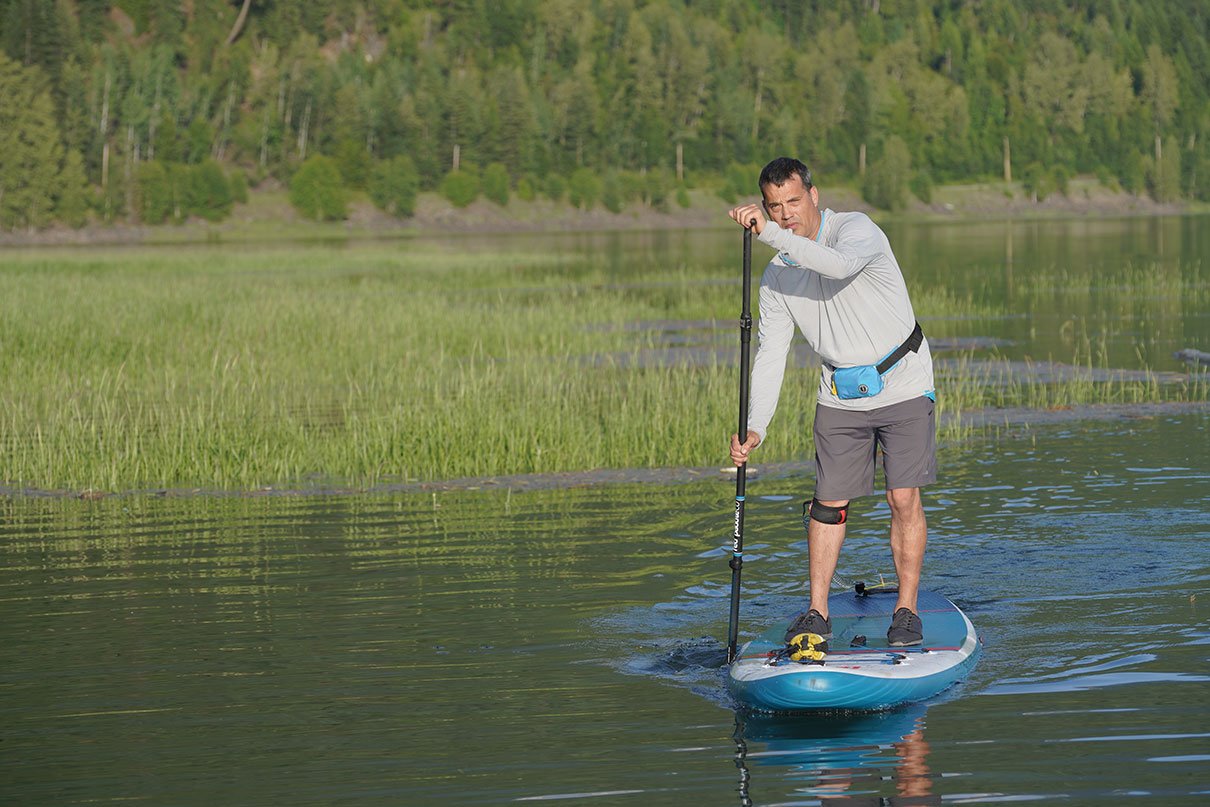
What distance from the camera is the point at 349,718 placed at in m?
8.53

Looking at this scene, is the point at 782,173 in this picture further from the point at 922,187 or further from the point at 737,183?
the point at 922,187

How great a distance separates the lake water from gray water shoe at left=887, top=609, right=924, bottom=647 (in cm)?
38

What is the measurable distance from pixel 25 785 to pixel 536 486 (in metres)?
8.96

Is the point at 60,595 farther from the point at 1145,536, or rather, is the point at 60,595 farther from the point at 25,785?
the point at 1145,536

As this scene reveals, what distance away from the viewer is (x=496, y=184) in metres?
136

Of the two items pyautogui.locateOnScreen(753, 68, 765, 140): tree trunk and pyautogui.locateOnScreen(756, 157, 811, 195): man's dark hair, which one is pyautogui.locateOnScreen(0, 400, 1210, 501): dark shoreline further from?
pyautogui.locateOnScreen(753, 68, 765, 140): tree trunk

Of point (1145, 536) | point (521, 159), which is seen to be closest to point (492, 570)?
point (1145, 536)

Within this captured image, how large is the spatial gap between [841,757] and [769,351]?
8.38 feet

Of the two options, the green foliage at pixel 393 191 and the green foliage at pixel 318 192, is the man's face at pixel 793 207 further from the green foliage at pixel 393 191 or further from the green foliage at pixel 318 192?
the green foliage at pixel 393 191

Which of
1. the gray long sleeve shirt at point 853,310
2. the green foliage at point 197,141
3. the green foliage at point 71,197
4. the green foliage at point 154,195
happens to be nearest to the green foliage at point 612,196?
the green foliage at point 197,141

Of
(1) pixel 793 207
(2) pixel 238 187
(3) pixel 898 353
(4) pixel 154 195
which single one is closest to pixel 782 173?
(1) pixel 793 207

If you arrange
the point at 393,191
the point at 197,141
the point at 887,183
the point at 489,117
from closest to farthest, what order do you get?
the point at 393,191
the point at 197,141
the point at 489,117
the point at 887,183

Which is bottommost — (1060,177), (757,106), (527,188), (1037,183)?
(527,188)

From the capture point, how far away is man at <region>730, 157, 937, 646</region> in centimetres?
868
